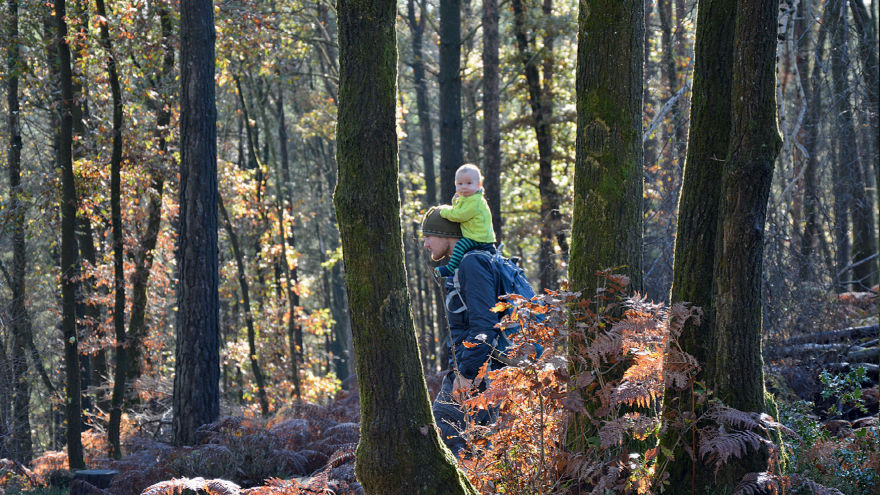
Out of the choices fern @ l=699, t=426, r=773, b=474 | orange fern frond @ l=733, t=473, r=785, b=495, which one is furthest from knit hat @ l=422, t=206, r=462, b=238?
orange fern frond @ l=733, t=473, r=785, b=495

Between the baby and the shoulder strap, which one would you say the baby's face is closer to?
the baby

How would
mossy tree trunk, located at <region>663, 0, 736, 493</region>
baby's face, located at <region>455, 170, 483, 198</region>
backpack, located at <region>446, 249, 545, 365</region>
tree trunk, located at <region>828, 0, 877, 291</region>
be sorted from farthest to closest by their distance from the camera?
tree trunk, located at <region>828, 0, 877, 291</region>
baby's face, located at <region>455, 170, 483, 198</region>
backpack, located at <region>446, 249, 545, 365</region>
mossy tree trunk, located at <region>663, 0, 736, 493</region>

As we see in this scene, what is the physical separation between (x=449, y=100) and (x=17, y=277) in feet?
32.4

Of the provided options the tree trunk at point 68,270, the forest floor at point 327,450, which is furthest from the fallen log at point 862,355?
the tree trunk at point 68,270

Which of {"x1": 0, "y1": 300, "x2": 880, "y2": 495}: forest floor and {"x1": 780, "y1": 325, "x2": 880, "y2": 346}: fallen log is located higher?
{"x1": 780, "y1": 325, "x2": 880, "y2": 346}: fallen log

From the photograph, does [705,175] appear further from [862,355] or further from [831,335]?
[831,335]

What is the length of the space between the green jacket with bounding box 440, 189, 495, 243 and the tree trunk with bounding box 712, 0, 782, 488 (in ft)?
5.90

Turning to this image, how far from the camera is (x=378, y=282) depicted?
10.8 feet

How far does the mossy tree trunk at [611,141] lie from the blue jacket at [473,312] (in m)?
0.81

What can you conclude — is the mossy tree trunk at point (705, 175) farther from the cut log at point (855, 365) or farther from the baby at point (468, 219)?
the cut log at point (855, 365)

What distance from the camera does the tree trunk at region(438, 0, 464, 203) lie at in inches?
488

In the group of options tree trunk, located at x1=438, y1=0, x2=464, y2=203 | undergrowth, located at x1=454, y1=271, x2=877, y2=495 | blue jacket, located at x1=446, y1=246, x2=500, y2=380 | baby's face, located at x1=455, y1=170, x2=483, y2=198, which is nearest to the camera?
undergrowth, located at x1=454, y1=271, x2=877, y2=495

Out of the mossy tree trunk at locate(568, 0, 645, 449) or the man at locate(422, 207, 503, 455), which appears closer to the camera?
the mossy tree trunk at locate(568, 0, 645, 449)

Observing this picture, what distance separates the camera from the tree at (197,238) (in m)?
8.37
